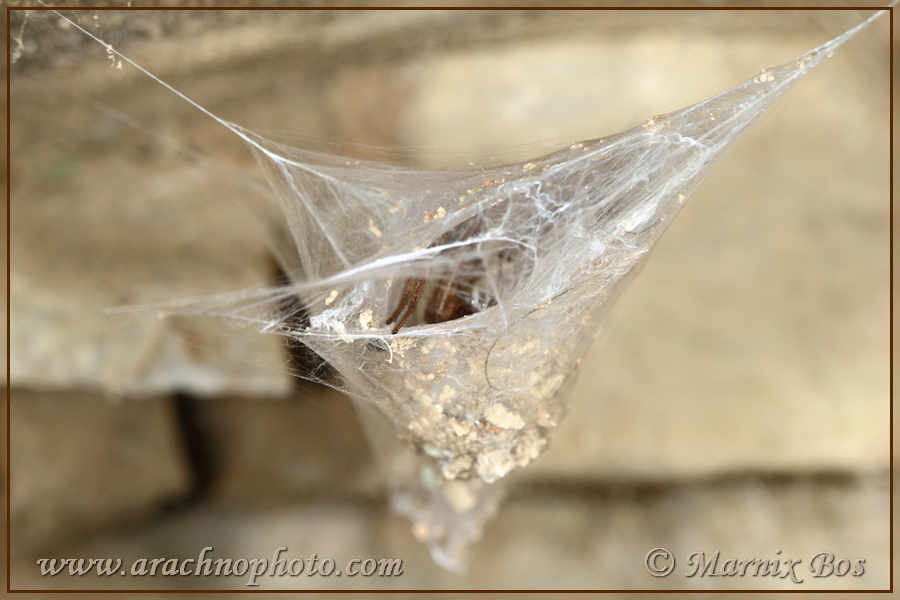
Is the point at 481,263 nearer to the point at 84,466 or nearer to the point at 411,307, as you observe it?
the point at 411,307

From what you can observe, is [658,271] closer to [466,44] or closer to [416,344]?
[466,44]

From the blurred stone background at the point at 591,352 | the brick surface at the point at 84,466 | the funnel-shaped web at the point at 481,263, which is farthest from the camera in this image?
the brick surface at the point at 84,466

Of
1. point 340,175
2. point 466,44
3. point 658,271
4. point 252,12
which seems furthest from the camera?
point 658,271

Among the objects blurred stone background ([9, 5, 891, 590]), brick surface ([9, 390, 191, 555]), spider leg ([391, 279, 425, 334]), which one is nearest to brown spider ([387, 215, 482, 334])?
spider leg ([391, 279, 425, 334])

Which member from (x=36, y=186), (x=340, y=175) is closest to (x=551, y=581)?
(x=340, y=175)

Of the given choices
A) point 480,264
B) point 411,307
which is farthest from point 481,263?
point 411,307

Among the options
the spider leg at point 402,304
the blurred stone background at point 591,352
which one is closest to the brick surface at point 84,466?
the blurred stone background at point 591,352

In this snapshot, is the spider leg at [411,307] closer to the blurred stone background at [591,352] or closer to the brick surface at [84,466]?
the blurred stone background at [591,352]

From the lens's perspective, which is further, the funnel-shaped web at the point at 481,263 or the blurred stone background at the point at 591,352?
the blurred stone background at the point at 591,352

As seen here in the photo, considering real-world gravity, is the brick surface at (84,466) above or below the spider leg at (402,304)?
below
